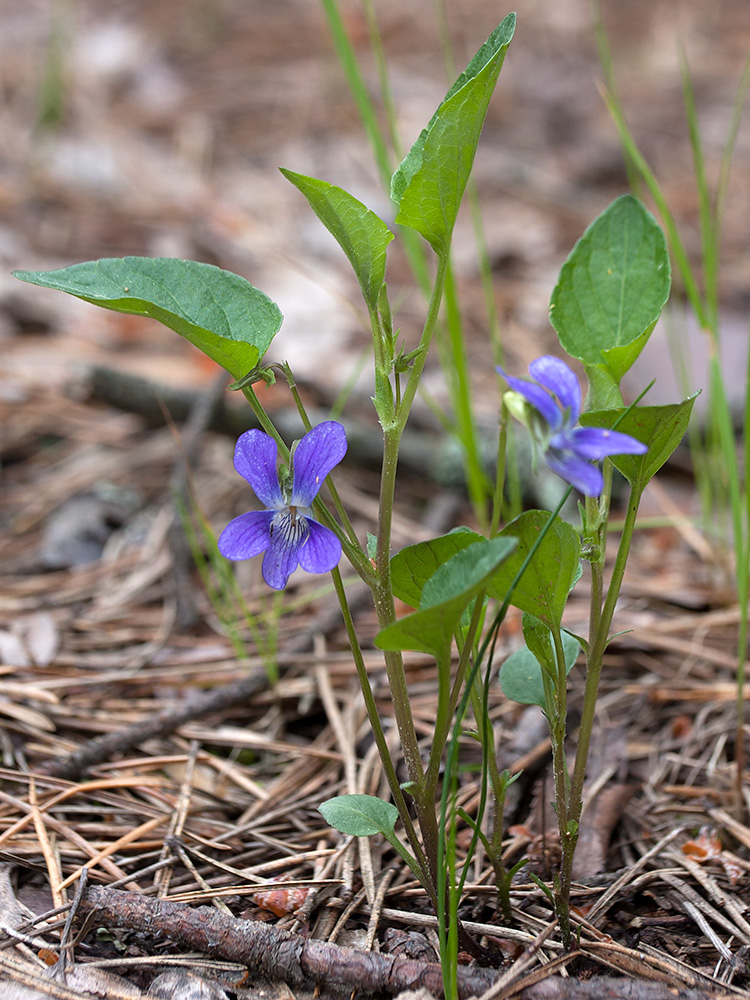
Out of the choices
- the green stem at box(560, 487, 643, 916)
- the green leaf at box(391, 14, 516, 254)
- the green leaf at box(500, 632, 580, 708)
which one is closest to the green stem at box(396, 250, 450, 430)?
the green leaf at box(391, 14, 516, 254)

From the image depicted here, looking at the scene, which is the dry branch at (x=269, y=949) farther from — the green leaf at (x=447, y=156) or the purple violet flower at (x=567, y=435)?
the green leaf at (x=447, y=156)

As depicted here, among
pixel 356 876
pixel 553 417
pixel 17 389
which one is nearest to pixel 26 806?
pixel 356 876

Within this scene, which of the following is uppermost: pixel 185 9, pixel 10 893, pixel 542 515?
pixel 185 9

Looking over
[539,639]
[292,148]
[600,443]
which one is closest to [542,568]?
[539,639]

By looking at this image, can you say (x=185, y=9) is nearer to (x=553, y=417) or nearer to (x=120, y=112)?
(x=120, y=112)

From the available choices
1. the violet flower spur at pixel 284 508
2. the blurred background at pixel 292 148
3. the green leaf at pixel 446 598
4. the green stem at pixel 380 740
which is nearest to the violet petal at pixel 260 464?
the violet flower spur at pixel 284 508

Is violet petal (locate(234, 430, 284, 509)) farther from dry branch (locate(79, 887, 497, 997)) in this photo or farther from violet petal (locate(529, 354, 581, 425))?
dry branch (locate(79, 887, 497, 997))

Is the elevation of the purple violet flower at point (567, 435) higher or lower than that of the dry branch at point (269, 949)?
higher
